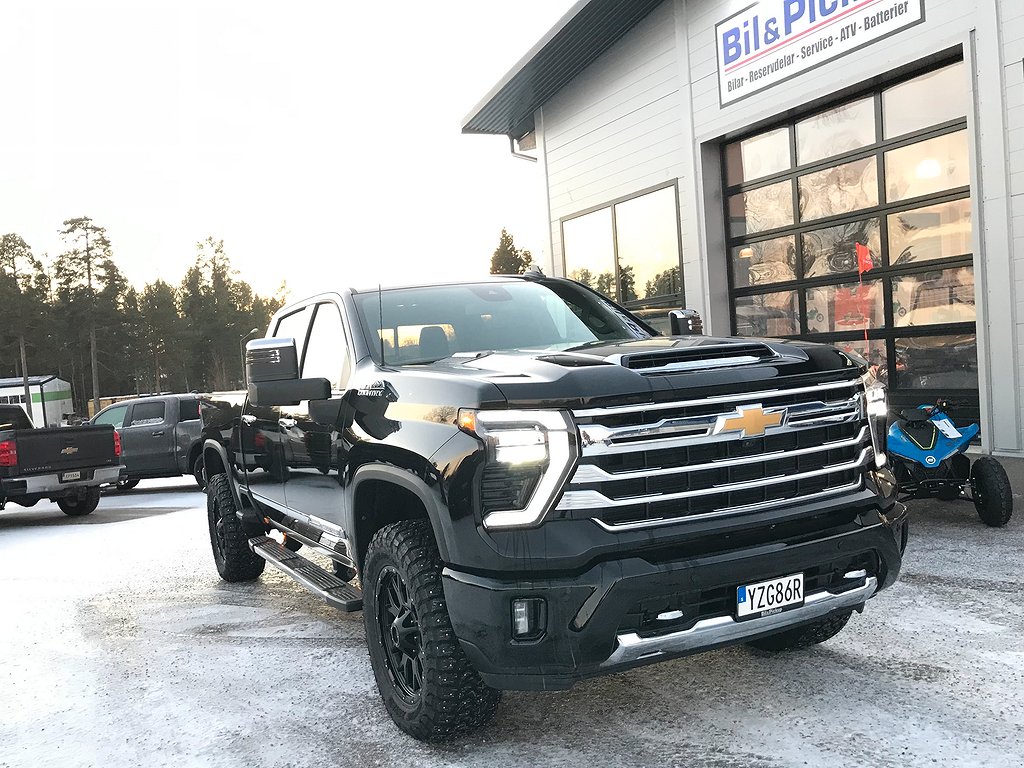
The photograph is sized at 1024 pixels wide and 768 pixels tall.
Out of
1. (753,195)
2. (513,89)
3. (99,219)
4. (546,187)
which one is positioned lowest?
(753,195)

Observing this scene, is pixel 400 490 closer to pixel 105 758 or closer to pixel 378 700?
pixel 378 700

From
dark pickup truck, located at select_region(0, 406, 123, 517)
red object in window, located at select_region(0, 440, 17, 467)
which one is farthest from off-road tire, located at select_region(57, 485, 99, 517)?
red object in window, located at select_region(0, 440, 17, 467)

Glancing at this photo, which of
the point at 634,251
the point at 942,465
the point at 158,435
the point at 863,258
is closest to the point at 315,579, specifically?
the point at 942,465

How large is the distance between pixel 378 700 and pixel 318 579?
2.51ft

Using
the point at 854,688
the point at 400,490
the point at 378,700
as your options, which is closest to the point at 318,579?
the point at 378,700

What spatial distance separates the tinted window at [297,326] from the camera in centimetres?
538

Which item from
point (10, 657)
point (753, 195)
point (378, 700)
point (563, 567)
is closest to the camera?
point (563, 567)

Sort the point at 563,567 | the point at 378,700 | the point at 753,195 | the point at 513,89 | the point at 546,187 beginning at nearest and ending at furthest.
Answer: the point at 563,567 < the point at 378,700 < the point at 753,195 < the point at 513,89 < the point at 546,187

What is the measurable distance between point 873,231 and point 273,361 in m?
8.16

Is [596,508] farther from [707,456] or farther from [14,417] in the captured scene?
[14,417]

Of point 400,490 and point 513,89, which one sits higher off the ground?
point 513,89

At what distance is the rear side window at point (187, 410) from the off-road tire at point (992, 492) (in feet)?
42.1

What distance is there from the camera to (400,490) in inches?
152

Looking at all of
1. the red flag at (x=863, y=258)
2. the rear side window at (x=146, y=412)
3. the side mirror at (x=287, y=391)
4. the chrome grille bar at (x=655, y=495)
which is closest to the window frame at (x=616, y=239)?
the red flag at (x=863, y=258)
